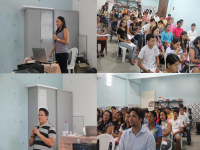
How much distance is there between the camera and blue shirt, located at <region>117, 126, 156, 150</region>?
202cm

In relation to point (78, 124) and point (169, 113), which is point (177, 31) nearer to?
point (169, 113)

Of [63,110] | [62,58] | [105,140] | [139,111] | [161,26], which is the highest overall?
[161,26]

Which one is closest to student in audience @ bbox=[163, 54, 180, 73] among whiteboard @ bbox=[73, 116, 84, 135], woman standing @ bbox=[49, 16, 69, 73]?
whiteboard @ bbox=[73, 116, 84, 135]

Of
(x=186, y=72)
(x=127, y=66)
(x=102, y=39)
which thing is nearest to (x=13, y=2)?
(x=102, y=39)

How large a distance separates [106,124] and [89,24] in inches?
115

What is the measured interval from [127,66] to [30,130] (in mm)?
1605

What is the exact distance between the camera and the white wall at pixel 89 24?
4.42m

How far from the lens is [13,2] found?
492 cm

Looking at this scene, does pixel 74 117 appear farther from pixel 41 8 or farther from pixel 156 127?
pixel 41 8

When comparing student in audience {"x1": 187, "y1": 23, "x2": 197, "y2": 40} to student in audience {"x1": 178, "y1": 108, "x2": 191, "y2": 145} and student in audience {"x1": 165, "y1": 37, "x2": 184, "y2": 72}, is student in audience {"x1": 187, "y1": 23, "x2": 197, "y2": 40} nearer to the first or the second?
student in audience {"x1": 165, "y1": 37, "x2": 184, "y2": 72}

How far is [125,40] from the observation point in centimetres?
290

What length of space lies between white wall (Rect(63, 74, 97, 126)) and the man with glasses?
46 centimetres

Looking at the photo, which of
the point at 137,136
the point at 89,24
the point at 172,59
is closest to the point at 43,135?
the point at 137,136

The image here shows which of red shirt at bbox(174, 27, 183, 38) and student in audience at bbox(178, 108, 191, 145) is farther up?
red shirt at bbox(174, 27, 183, 38)
